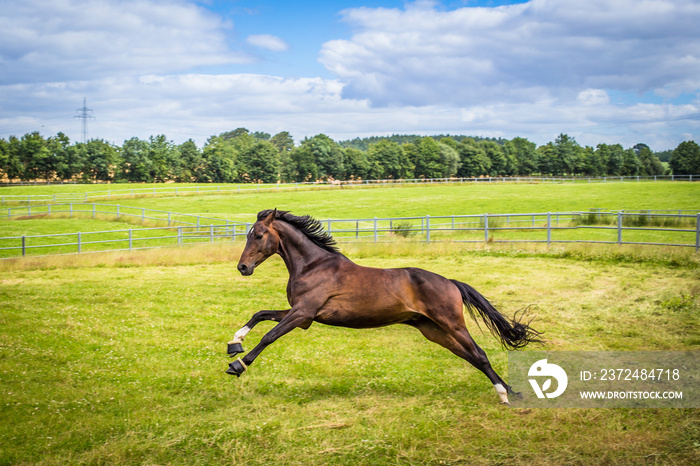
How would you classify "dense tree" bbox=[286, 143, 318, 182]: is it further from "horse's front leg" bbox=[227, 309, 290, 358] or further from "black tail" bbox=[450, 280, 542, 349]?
"horse's front leg" bbox=[227, 309, 290, 358]

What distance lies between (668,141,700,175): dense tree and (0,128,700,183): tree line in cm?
16

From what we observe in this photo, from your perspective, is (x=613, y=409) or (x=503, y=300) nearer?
(x=613, y=409)

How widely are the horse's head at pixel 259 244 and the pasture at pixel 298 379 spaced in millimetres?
1748

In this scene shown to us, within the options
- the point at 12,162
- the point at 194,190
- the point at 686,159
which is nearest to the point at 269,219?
the point at 194,190

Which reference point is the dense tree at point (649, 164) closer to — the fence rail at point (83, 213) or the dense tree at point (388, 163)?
the dense tree at point (388, 163)

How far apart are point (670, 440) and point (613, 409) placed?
83cm

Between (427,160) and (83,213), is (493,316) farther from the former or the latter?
(427,160)

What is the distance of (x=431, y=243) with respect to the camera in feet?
69.6

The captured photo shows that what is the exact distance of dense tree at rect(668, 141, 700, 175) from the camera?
94.4m

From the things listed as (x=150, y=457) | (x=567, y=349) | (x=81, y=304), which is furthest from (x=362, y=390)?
(x=81, y=304)

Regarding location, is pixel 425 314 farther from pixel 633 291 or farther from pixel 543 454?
pixel 633 291

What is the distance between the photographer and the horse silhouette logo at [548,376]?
6.40 meters

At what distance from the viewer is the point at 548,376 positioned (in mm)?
6828

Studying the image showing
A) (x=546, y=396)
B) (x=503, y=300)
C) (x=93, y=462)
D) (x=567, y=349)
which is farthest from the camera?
(x=503, y=300)
